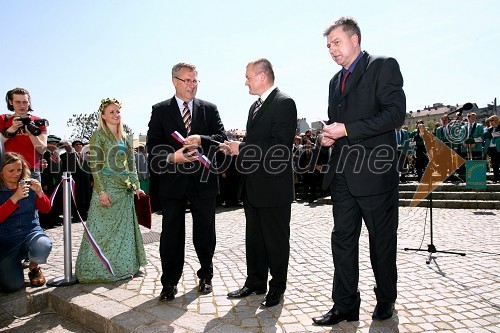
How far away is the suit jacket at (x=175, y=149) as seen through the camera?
12.4 feet

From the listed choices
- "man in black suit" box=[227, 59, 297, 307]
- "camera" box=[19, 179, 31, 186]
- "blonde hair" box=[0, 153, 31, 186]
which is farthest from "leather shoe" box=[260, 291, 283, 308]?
"blonde hair" box=[0, 153, 31, 186]

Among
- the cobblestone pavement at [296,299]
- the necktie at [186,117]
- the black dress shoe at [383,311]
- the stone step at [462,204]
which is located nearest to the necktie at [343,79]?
the necktie at [186,117]

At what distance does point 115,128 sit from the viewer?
4758mm

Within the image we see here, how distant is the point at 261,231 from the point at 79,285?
7.40 feet

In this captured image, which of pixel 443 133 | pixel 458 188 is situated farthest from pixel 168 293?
pixel 443 133

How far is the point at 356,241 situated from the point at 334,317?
25.2 inches

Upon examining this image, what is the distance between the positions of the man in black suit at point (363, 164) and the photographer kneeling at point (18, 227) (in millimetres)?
3251

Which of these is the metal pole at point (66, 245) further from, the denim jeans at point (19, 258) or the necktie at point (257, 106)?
the necktie at point (257, 106)

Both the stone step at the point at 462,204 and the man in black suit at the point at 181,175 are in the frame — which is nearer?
the man in black suit at the point at 181,175

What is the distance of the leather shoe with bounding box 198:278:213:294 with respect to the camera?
389 cm

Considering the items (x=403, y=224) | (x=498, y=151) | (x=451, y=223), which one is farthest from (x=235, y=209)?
(x=498, y=151)

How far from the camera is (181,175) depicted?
3779mm

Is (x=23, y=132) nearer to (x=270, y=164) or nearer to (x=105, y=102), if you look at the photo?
(x=105, y=102)

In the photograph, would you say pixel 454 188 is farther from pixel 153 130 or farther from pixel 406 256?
pixel 153 130
